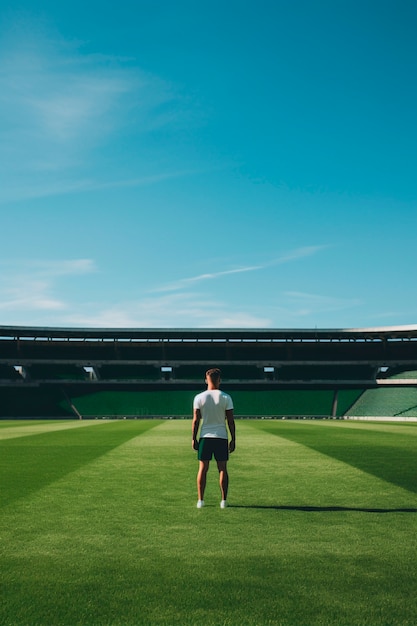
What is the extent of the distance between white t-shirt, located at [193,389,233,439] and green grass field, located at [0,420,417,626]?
1.18m

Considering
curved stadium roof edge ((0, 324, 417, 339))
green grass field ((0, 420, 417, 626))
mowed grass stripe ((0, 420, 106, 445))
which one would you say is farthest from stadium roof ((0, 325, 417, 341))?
green grass field ((0, 420, 417, 626))

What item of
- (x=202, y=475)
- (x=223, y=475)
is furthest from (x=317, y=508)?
(x=202, y=475)

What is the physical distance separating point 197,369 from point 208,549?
5974cm

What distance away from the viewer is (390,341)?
6538cm

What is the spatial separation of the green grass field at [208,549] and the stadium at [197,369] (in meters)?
46.9

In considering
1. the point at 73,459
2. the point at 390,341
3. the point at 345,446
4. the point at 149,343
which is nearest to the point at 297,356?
the point at 390,341

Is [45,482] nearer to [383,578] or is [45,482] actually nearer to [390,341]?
[383,578]

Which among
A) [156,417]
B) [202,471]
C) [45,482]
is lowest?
[156,417]

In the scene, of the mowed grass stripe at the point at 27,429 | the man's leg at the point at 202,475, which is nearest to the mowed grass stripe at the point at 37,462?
the man's leg at the point at 202,475

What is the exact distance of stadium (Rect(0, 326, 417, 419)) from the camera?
58.0 meters

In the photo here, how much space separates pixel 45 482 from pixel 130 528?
4395 mm

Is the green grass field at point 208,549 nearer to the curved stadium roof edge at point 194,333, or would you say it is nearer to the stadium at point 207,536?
the stadium at point 207,536

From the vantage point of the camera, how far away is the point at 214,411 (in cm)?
784

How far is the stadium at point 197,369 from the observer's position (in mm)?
58031
